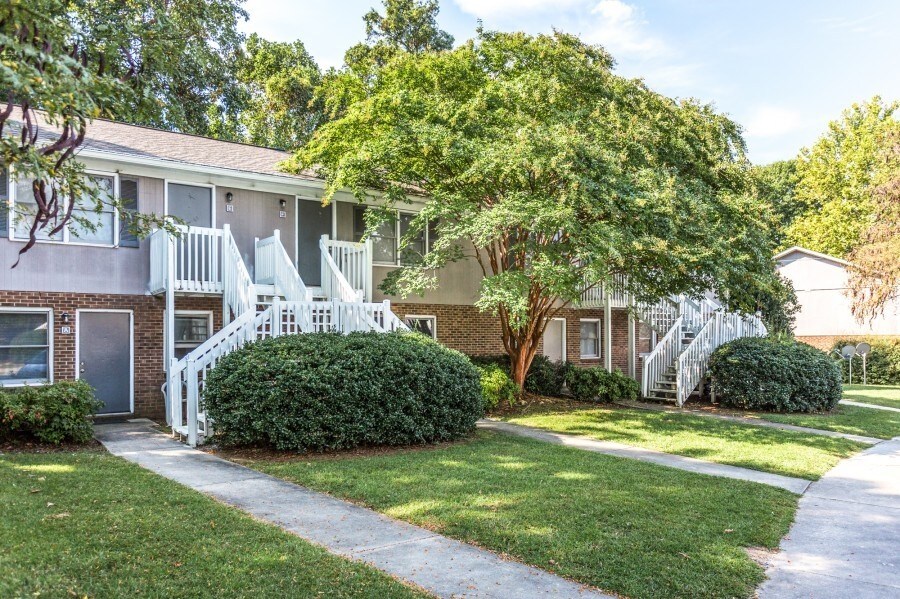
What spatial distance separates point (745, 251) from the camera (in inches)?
476

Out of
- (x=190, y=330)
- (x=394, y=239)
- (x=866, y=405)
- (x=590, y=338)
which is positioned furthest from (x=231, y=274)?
(x=866, y=405)

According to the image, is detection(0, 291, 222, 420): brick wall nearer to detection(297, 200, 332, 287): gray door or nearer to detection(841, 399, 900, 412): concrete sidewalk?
detection(297, 200, 332, 287): gray door

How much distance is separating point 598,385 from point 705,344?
3162 mm

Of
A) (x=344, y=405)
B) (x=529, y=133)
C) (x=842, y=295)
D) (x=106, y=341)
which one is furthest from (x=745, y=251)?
(x=842, y=295)

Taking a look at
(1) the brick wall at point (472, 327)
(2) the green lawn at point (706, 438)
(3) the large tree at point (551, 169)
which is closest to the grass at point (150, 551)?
(2) the green lawn at point (706, 438)

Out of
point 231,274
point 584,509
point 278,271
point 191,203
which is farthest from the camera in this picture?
point 191,203

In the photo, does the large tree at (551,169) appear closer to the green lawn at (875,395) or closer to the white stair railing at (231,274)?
the white stair railing at (231,274)

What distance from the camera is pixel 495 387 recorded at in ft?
42.1

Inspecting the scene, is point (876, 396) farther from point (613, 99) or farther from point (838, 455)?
point (613, 99)

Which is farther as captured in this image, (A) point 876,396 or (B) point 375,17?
(B) point 375,17

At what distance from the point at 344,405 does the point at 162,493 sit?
2859 millimetres

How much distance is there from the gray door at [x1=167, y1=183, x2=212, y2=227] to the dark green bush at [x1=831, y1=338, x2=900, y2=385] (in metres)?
23.9

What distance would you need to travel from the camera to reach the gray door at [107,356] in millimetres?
11516

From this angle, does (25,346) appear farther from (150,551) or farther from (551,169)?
(551,169)
